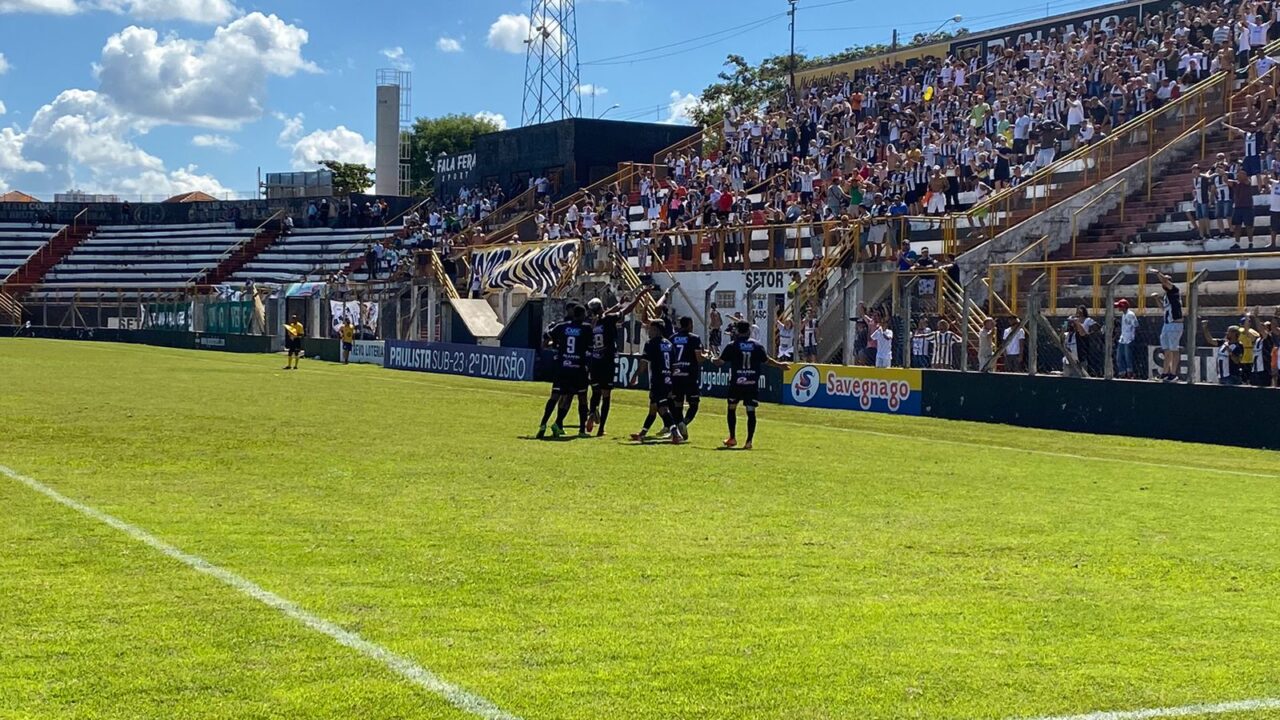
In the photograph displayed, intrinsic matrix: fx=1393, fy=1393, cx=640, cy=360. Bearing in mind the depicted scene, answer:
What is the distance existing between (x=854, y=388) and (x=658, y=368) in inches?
359

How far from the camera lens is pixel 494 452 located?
1639cm

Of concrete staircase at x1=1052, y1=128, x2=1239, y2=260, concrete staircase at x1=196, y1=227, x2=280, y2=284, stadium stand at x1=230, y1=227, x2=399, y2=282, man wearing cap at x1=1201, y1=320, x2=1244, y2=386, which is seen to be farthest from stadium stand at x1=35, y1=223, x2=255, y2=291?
man wearing cap at x1=1201, y1=320, x2=1244, y2=386

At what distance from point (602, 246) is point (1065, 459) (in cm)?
2350

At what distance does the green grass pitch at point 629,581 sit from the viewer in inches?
242

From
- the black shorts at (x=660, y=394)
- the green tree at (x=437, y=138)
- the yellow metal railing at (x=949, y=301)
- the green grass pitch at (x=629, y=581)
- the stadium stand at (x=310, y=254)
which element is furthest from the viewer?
the green tree at (x=437, y=138)

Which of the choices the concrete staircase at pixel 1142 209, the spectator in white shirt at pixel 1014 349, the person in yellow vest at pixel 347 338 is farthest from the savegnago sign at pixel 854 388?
the person in yellow vest at pixel 347 338

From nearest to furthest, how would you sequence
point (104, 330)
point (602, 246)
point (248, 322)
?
point (602, 246) < point (248, 322) < point (104, 330)

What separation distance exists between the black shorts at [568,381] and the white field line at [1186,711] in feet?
42.9

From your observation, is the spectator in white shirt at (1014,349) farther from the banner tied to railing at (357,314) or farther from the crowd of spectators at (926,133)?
the banner tied to railing at (357,314)

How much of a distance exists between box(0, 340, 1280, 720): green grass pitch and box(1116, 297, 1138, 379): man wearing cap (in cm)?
526

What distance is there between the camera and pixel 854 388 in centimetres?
2728

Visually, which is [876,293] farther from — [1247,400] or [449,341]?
[449,341]

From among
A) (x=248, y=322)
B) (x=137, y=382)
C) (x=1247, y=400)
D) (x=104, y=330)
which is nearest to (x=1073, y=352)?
(x=1247, y=400)

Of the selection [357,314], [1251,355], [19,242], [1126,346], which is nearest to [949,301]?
[1126,346]
